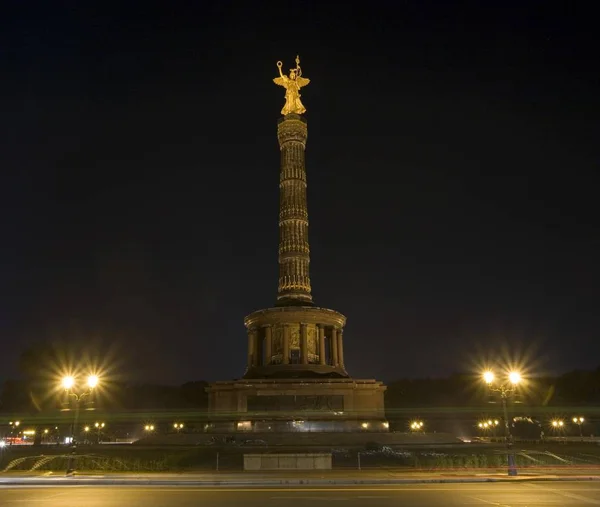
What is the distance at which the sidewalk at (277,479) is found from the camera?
1809 cm

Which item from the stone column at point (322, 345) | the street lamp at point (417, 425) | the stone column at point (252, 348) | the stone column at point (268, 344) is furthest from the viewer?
the street lamp at point (417, 425)

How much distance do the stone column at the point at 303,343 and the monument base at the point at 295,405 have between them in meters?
3.77

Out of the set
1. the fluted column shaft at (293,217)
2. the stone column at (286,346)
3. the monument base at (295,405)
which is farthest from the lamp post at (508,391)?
the fluted column shaft at (293,217)

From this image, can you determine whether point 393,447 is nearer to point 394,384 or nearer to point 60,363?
point 60,363

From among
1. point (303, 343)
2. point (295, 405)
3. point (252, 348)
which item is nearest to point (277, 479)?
point (295, 405)

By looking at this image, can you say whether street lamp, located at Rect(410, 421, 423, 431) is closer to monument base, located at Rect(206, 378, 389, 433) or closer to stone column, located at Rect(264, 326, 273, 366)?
monument base, located at Rect(206, 378, 389, 433)

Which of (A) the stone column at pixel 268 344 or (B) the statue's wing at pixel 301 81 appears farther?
(B) the statue's wing at pixel 301 81

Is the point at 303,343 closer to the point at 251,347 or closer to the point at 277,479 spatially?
the point at 251,347

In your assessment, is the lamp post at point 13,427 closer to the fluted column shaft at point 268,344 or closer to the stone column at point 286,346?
the fluted column shaft at point 268,344

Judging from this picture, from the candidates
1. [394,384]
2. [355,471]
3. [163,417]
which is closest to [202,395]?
[163,417]

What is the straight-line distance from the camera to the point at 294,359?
48.7 m

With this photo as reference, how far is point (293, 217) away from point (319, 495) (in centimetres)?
3863

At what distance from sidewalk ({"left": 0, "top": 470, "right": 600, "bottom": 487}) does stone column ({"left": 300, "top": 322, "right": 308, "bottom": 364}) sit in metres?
26.2

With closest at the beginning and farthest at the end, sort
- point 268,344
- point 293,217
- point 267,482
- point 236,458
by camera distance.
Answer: point 267,482 → point 236,458 → point 268,344 → point 293,217
